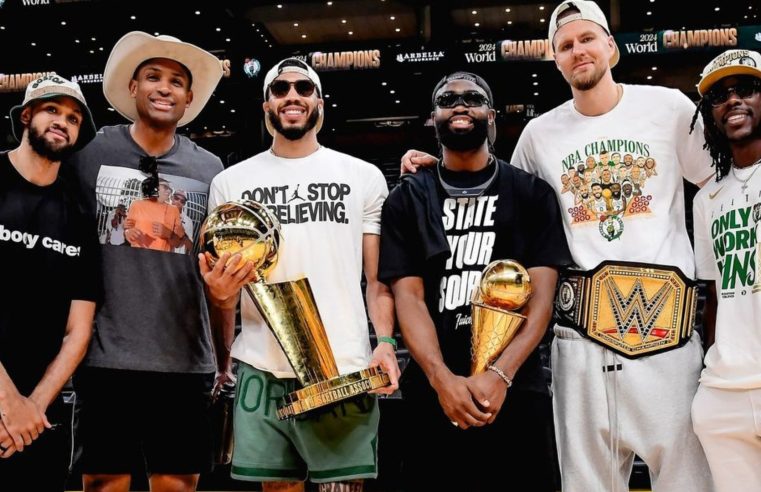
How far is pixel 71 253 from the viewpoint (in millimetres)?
2244

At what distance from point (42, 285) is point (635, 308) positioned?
1.82 meters

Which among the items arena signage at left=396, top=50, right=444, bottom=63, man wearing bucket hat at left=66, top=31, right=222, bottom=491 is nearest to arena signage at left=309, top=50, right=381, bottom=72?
arena signage at left=396, top=50, right=444, bottom=63

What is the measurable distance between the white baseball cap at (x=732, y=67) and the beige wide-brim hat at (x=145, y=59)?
1.75 m

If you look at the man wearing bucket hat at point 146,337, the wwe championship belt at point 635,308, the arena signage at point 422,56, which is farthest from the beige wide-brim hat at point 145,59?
the arena signage at point 422,56

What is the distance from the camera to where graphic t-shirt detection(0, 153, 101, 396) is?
83.9 inches

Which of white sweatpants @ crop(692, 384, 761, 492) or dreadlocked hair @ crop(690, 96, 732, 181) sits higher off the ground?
dreadlocked hair @ crop(690, 96, 732, 181)

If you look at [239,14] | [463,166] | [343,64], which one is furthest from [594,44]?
[239,14]

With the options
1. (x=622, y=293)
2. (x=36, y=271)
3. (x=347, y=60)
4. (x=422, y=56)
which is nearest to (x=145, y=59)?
(x=36, y=271)

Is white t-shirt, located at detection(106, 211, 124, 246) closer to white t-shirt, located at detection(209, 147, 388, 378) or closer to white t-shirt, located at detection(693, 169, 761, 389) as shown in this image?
white t-shirt, located at detection(209, 147, 388, 378)

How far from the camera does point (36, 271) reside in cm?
216

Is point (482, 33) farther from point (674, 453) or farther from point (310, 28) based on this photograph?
point (674, 453)

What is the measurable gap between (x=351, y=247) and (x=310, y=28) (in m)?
18.4

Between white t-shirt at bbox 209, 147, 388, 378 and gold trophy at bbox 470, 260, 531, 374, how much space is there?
43 centimetres

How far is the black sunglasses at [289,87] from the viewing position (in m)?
2.40
